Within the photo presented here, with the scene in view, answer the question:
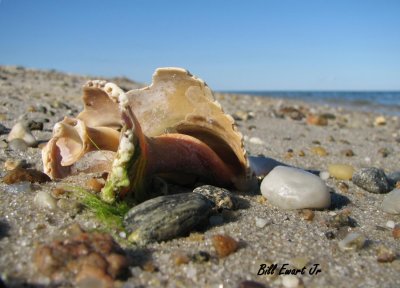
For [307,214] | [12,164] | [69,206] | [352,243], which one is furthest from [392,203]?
[12,164]

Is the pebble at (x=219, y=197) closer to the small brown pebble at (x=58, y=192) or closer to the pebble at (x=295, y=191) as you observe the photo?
the pebble at (x=295, y=191)

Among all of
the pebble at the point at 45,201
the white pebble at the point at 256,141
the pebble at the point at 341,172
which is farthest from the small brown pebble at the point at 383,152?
the pebble at the point at 45,201

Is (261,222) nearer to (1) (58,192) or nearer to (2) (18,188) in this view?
(1) (58,192)

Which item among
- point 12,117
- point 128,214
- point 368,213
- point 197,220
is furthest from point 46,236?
point 12,117

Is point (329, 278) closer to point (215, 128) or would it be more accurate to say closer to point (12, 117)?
point (215, 128)

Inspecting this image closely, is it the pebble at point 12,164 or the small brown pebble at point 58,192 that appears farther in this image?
the pebble at point 12,164

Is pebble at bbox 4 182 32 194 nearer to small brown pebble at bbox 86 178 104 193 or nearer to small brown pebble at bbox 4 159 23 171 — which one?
small brown pebble at bbox 86 178 104 193
